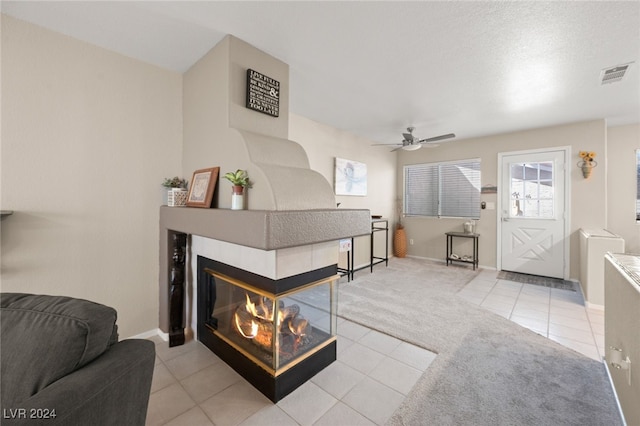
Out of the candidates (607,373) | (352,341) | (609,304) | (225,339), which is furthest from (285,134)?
(607,373)

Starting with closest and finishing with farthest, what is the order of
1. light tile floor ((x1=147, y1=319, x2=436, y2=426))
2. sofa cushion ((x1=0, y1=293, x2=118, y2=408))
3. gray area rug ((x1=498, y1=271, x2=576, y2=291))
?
1. sofa cushion ((x1=0, y1=293, x2=118, y2=408))
2. light tile floor ((x1=147, y1=319, x2=436, y2=426))
3. gray area rug ((x1=498, y1=271, x2=576, y2=291))

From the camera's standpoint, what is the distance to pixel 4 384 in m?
0.89

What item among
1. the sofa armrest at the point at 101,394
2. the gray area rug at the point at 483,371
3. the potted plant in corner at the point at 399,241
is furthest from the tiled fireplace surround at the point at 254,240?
the potted plant in corner at the point at 399,241

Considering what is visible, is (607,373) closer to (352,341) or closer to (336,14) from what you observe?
(352,341)

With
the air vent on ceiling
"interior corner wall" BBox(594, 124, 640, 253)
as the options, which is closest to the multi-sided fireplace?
the air vent on ceiling

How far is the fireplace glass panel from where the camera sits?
5.67 feet

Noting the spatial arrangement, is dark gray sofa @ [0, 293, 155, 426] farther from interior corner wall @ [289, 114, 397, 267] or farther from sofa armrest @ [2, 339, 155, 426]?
interior corner wall @ [289, 114, 397, 267]

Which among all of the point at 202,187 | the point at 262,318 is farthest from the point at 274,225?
the point at 202,187

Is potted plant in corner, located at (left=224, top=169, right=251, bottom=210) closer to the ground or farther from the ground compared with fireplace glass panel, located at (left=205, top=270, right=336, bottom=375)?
farther from the ground

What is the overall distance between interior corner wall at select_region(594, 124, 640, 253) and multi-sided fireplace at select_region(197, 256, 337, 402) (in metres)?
5.10

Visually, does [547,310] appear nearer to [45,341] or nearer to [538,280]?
[538,280]

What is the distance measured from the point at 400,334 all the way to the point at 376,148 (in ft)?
12.8

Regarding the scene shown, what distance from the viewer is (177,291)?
228 cm

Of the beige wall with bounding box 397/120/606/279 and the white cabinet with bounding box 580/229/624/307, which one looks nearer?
→ the white cabinet with bounding box 580/229/624/307
